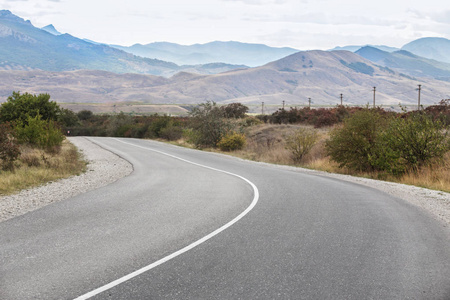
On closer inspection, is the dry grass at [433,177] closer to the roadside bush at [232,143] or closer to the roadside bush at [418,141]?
the roadside bush at [418,141]

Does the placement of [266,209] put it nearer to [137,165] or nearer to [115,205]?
[115,205]

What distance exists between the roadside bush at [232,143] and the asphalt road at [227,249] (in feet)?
68.0

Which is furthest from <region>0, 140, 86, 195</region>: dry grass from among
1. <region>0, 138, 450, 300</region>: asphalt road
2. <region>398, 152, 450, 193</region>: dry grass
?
<region>398, 152, 450, 193</region>: dry grass

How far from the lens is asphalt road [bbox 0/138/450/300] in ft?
15.7

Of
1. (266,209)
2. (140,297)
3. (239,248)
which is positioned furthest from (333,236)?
(140,297)

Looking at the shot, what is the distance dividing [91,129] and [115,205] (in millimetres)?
70325

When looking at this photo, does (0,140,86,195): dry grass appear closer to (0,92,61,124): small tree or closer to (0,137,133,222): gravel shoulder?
(0,137,133,222): gravel shoulder

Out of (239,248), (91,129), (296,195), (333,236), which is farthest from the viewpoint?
(91,129)

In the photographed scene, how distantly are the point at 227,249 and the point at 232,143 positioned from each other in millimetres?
25429

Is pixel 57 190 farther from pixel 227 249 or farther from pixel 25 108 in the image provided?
pixel 25 108

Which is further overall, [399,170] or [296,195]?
[399,170]

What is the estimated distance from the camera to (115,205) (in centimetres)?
962

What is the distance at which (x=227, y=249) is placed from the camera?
6230 mm

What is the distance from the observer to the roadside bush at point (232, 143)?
31.6 metres
